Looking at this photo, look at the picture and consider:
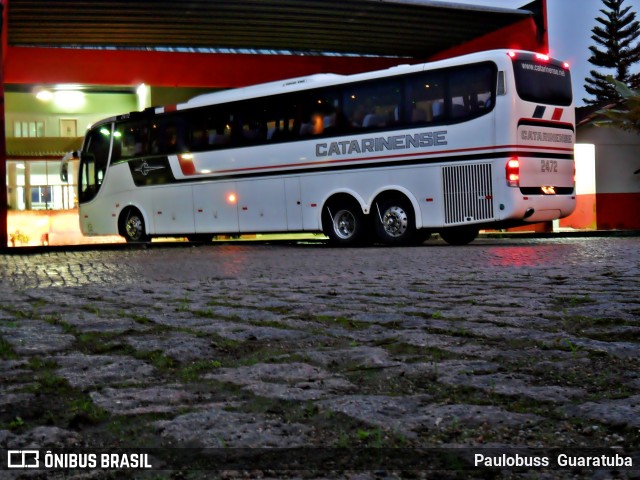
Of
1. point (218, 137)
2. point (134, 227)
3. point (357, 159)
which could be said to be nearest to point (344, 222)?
point (357, 159)

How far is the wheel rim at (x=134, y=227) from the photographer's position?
76.6 ft

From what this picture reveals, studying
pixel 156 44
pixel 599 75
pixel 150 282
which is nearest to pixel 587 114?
pixel 156 44

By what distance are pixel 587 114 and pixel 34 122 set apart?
85.2 ft

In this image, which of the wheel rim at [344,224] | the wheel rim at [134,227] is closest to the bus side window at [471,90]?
the wheel rim at [344,224]

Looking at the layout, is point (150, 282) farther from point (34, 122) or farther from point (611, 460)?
point (34, 122)

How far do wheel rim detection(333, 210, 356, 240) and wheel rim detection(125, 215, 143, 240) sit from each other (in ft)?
20.0

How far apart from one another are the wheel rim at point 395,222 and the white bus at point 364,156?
0.03 metres

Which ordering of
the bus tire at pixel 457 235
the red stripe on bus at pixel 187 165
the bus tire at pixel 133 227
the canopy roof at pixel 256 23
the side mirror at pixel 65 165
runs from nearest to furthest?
the bus tire at pixel 457 235 → the red stripe on bus at pixel 187 165 → the bus tire at pixel 133 227 → the side mirror at pixel 65 165 → the canopy roof at pixel 256 23

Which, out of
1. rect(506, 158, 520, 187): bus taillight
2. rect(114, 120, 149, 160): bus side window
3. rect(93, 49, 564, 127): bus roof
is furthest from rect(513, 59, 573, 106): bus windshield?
rect(114, 120, 149, 160): bus side window

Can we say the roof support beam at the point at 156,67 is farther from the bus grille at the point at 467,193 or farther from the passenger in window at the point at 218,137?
the bus grille at the point at 467,193

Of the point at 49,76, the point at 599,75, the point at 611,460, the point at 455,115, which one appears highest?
the point at 599,75

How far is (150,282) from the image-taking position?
32.0 ft

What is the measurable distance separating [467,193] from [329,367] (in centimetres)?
1336

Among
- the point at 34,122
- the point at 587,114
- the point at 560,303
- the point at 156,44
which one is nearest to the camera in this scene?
the point at 560,303
